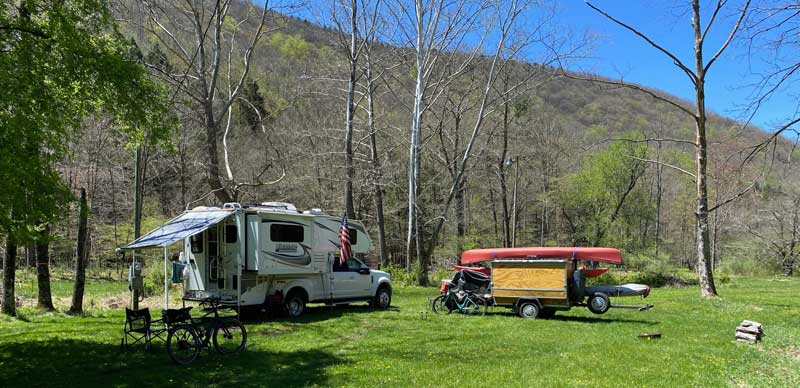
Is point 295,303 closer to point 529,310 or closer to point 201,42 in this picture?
point 529,310

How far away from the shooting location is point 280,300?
1406cm

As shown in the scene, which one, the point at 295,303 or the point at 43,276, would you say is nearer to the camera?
the point at 43,276

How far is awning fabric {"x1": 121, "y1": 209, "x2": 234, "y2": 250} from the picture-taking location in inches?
467

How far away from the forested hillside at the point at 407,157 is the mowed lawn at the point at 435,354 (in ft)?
30.0

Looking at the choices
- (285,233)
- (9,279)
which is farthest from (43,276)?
(285,233)

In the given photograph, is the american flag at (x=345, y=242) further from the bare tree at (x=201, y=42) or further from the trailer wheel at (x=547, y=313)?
the bare tree at (x=201, y=42)

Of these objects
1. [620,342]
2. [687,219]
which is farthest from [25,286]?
[687,219]

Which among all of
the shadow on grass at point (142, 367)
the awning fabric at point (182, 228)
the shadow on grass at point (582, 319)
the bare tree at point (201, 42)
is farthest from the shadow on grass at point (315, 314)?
the bare tree at point (201, 42)

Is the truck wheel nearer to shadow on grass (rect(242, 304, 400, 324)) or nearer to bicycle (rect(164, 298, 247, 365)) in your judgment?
shadow on grass (rect(242, 304, 400, 324))

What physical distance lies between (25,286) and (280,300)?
1408 centimetres

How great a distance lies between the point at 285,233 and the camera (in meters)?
14.3

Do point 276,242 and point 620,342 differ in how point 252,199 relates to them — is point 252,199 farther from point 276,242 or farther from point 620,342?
point 620,342

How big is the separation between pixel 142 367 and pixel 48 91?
4.53m

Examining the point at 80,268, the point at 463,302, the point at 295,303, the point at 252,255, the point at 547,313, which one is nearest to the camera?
the point at 252,255
